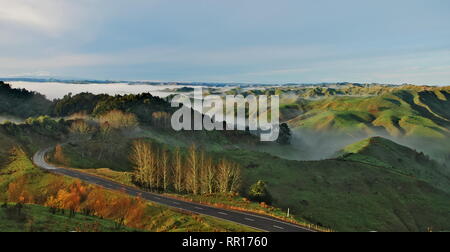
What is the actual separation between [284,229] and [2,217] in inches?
1451

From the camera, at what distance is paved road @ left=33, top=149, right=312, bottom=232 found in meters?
46.3

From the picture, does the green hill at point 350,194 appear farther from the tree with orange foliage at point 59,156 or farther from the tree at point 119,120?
the tree at point 119,120

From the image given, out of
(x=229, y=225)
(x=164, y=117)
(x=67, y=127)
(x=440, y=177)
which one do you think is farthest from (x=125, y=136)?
(x=440, y=177)

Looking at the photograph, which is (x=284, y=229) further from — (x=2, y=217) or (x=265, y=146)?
(x=265, y=146)

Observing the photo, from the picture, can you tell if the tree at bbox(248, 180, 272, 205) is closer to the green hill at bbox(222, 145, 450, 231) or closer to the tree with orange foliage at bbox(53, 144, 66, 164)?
the green hill at bbox(222, 145, 450, 231)

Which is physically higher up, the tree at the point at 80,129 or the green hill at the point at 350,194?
the tree at the point at 80,129

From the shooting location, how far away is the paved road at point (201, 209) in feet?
152

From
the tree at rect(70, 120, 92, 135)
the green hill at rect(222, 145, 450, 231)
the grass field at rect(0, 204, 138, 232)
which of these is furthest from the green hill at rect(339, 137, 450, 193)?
the grass field at rect(0, 204, 138, 232)

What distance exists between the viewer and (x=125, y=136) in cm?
14275

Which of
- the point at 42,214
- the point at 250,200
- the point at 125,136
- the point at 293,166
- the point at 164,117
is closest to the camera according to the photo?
the point at 42,214

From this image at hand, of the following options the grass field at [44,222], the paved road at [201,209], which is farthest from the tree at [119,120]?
the grass field at [44,222]

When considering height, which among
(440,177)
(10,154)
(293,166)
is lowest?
(440,177)

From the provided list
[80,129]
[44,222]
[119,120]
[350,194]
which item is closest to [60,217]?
[44,222]

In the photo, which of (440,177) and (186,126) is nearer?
(440,177)
